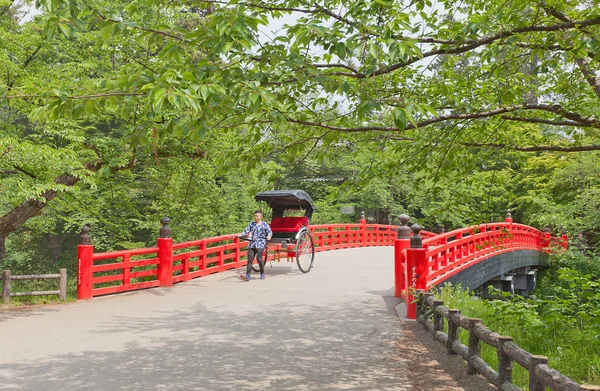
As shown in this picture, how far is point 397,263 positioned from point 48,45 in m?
9.48

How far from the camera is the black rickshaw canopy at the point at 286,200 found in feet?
52.7

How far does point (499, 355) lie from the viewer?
563cm

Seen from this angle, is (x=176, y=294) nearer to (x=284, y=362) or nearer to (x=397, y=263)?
(x=397, y=263)

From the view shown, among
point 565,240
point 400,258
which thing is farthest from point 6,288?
point 565,240

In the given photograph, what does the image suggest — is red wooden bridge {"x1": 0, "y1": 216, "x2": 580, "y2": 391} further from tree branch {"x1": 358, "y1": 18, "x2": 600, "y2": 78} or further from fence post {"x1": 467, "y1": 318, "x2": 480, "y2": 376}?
tree branch {"x1": 358, "y1": 18, "x2": 600, "y2": 78}

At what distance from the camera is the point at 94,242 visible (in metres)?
21.3

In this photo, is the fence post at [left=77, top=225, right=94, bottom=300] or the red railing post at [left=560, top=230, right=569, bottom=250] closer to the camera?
the fence post at [left=77, top=225, right=94, bottom=300]

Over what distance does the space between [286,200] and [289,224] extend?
0.73 m

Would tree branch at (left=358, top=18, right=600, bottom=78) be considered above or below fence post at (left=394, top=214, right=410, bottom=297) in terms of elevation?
above

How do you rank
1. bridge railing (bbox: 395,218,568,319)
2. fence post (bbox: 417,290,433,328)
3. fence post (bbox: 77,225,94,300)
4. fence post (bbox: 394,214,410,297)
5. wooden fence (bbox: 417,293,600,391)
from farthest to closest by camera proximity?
1. fence post (bbox: 394,214,410,297)
2. fence post (bbox: 77,225,94,300)
3. bridge railing (bbox: 395,218,568,319)
4. fence post (bbox: 417,290,433,328)
5. wooden fence (bbox: 417,293,600,391)

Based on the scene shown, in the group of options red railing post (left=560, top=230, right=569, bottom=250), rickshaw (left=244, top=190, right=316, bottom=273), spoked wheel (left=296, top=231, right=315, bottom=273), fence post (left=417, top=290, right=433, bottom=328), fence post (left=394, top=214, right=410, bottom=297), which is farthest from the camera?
red railing post (left=560, top=230, right=569, bottom=250)

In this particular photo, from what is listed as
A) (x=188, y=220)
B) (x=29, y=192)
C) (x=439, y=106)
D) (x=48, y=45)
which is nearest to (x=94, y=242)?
(x=188, y=220)

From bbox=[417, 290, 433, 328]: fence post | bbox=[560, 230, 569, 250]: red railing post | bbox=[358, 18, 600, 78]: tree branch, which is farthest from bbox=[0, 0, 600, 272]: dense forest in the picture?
bbox=[560, 230, 569, 250]: red railing post

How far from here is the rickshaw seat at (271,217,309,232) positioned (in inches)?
643
